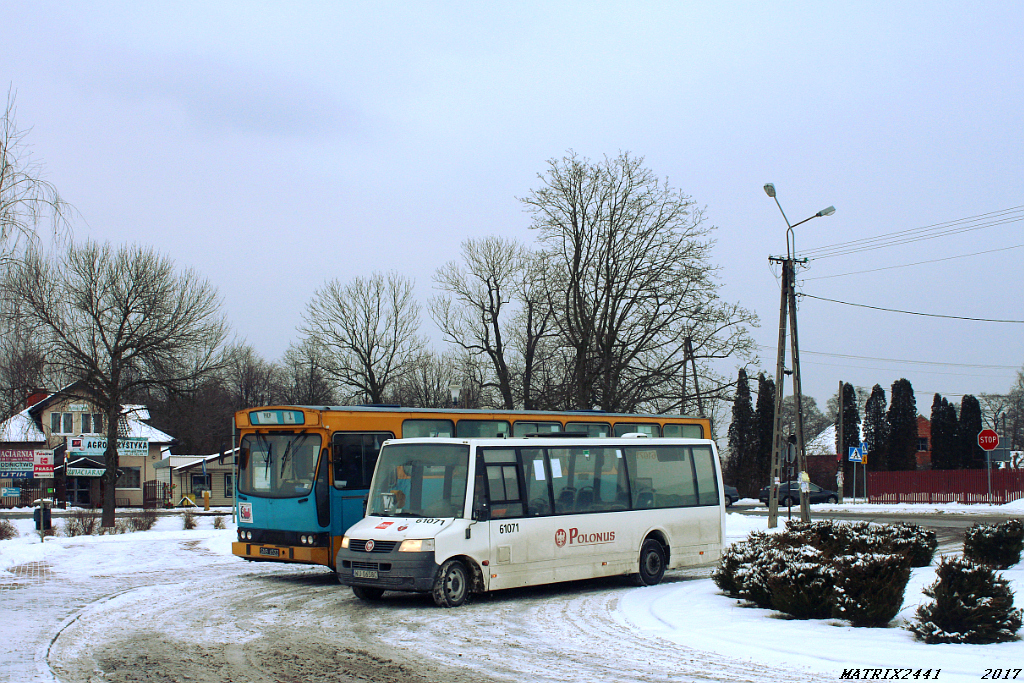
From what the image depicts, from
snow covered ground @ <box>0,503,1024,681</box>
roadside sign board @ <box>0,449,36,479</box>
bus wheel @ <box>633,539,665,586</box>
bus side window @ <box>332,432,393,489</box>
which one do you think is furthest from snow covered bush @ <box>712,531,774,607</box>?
roadside sign board @ <box>0,449,36,479</box>

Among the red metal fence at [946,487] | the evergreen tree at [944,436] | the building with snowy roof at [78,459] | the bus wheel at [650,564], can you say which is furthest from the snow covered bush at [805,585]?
the evergreen tree at [944,436]

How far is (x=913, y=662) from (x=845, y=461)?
57.1 metres

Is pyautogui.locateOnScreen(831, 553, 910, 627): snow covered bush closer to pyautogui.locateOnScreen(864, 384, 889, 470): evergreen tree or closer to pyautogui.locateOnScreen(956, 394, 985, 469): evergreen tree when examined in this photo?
pyautogui.locateOnScreen(956, 394, 985, 469): evergreen tree

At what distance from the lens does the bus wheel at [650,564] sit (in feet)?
46.2

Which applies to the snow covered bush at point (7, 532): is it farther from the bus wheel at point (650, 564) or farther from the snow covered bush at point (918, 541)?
the snow covered bush at point (918, 541)

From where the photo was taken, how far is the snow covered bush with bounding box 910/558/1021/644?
8422mm

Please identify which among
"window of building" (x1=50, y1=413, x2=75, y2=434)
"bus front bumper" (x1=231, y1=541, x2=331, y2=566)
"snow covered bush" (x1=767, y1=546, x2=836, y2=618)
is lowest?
"bus front bumper" (x1=231, y1=541, x2=331, y2=566)

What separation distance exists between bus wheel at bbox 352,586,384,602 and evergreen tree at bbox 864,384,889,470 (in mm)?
54689

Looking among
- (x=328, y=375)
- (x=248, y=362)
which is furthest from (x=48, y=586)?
(x=248, y=362)

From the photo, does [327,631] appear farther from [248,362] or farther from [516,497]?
[248,362]

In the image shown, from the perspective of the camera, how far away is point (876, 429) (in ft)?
206

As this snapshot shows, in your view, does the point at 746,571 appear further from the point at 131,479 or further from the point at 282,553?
the point at 131,479

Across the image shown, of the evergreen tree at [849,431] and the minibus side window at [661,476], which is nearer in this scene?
the minibus side window at [661,476]

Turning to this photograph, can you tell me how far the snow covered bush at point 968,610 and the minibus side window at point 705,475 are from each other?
6.67 m
